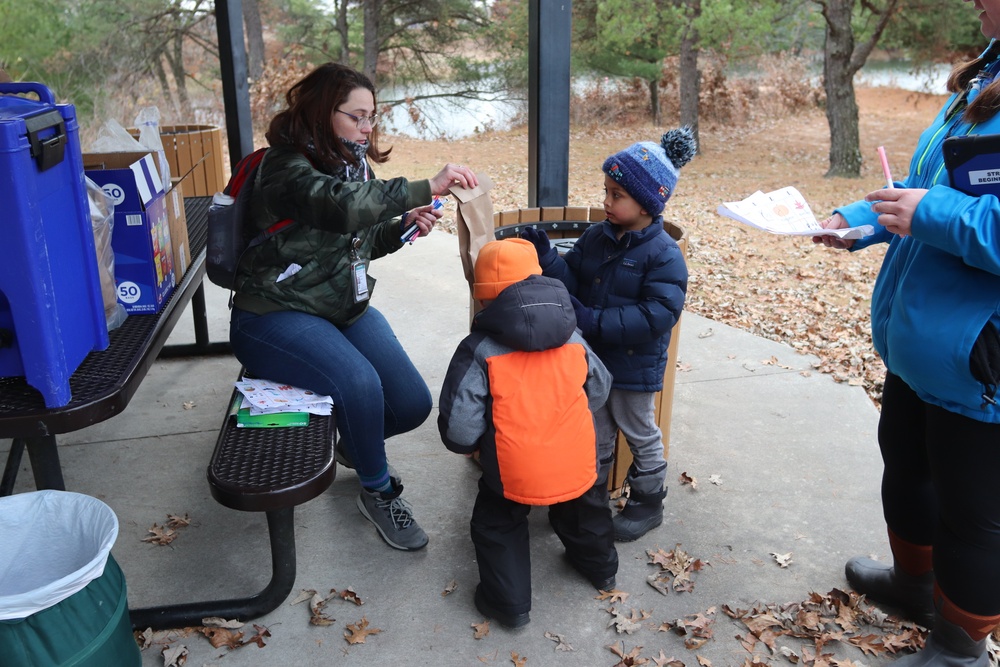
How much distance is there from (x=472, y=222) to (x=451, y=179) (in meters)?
0.15

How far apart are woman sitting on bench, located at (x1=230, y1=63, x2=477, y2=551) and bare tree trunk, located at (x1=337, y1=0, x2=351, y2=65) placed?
14334mm

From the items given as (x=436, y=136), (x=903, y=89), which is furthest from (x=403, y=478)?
(x=903, y=89)

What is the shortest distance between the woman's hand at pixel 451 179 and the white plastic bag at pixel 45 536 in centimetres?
127

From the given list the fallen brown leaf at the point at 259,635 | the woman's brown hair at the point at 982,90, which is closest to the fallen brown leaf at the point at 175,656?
the fallen brown leaf at the point at 259,635

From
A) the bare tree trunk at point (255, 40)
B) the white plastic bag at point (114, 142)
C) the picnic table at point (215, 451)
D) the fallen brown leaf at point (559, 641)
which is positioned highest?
the bare tree trunk at point (255, 40)

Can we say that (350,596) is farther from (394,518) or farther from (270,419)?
(270,419)

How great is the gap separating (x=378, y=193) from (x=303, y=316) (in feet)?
1.71

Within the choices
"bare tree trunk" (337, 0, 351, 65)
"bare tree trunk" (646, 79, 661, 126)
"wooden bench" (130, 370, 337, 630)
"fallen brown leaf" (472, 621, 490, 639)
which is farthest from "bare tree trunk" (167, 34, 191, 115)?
"fallen brown leaf" (472, 621, 490, 639)

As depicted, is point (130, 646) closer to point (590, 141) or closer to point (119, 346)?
point (119, 346)

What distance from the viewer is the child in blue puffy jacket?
2559mm

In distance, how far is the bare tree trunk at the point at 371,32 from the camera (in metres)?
15.0

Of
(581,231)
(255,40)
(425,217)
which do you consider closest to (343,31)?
(255,40)

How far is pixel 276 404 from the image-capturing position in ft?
8.14

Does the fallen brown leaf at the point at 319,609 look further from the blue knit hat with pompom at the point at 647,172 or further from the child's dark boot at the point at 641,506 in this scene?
the blue knit hat with pompom at the point at 647,172
